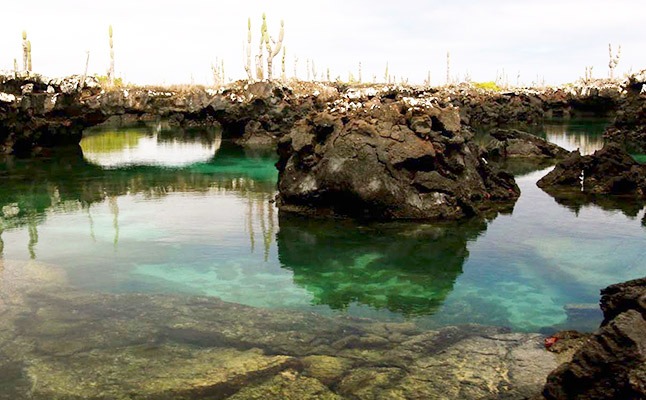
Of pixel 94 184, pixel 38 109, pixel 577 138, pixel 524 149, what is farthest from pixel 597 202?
pixel 38 109

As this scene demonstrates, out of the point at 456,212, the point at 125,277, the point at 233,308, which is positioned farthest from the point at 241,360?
the point at 456,212

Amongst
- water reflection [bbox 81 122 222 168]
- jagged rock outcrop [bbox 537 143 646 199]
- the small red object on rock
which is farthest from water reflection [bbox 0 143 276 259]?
jagged rock outcrop [bbox 537 143 646 199]

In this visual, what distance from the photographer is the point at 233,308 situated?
12.0m

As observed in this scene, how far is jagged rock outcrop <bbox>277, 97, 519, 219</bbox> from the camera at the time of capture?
1988cm

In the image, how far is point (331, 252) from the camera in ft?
54.0

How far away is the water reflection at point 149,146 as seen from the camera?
3875cm

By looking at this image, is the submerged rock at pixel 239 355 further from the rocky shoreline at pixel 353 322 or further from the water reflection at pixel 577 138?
the water reflection at pixel 577 138

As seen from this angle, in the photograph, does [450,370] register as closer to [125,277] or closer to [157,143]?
[125,277]

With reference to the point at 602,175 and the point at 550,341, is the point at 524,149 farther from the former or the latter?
the point at 550,341

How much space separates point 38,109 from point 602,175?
33059 mm

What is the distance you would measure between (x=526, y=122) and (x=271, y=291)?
69705 millimetres

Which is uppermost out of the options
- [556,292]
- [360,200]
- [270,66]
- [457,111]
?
[270,66]

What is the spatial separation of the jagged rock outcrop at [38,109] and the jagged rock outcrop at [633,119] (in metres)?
38.1

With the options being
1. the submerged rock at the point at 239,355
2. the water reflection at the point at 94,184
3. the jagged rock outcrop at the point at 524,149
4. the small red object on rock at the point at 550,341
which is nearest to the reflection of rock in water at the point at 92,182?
the water reflection at the point at 94,184
